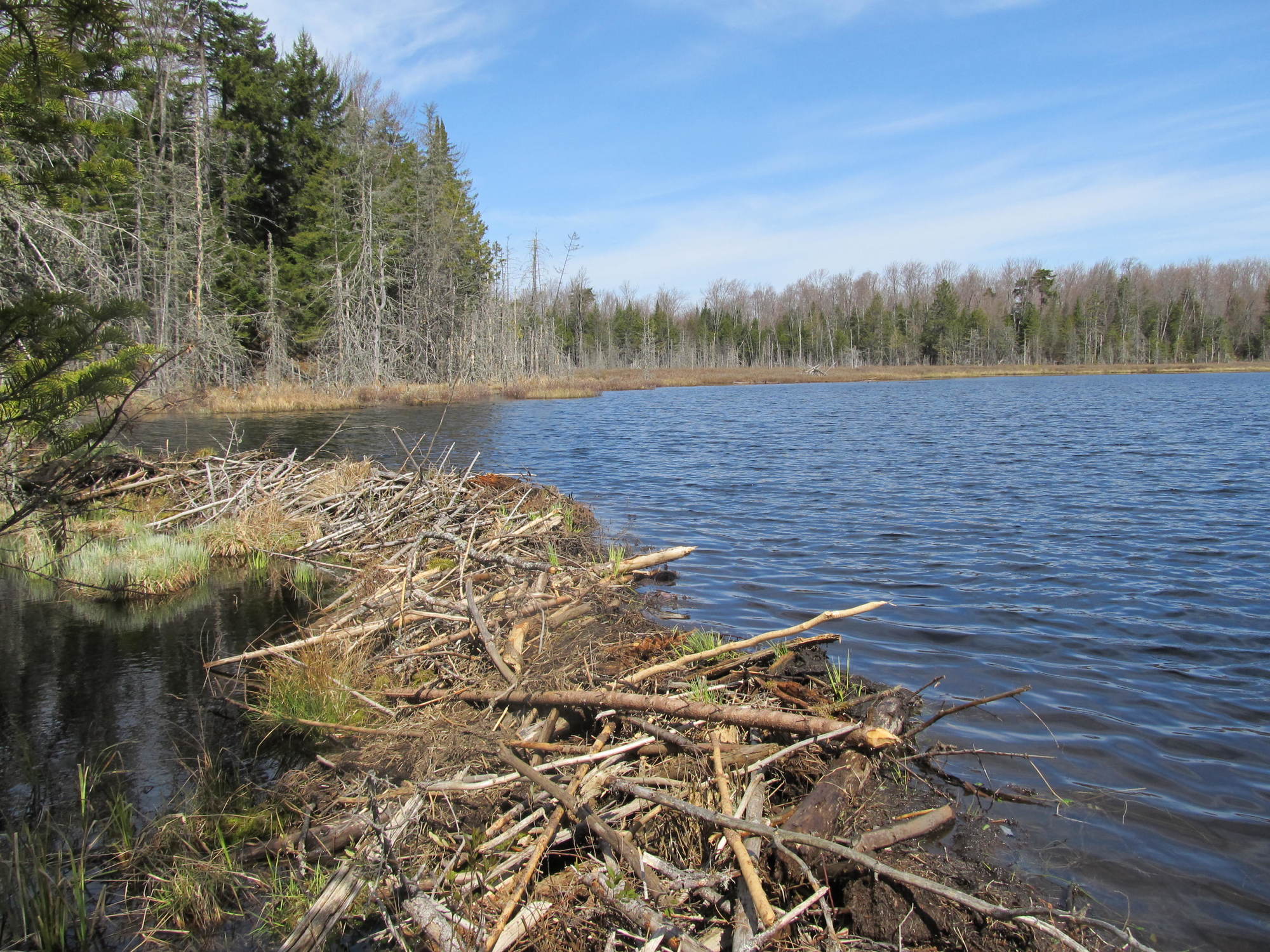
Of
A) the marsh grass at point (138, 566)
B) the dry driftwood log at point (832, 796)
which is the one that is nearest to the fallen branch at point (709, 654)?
the dry driftwood log at point (832, 796)

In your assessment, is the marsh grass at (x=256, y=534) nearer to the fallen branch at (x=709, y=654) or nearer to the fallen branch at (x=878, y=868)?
the fallen branch at (x=709, y=654)

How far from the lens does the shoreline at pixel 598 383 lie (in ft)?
106

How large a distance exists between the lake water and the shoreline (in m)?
5.78

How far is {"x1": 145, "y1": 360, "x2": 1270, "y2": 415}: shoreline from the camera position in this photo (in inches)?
1277

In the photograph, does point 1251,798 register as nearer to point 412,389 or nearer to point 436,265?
point 412,389

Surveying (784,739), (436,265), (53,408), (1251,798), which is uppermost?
(436,265)

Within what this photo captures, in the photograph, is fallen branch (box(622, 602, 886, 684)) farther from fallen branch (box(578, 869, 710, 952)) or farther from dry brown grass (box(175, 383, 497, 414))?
dry brown grass (box(175, 383, 497, 414))

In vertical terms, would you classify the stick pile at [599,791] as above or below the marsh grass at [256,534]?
below

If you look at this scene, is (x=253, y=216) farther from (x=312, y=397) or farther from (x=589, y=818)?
(x=589, y=818)

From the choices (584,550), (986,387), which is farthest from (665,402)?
(584,550)

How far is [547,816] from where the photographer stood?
3729 mm

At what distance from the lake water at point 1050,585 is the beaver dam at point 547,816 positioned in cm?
68

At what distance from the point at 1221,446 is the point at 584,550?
65.6 ft

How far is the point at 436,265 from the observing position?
148ft
